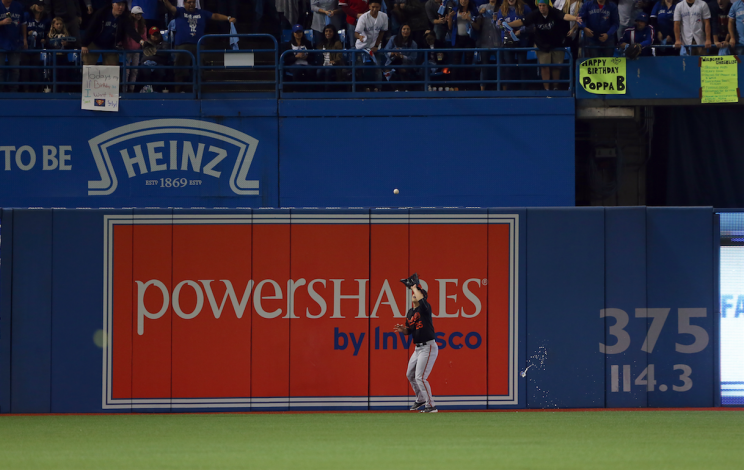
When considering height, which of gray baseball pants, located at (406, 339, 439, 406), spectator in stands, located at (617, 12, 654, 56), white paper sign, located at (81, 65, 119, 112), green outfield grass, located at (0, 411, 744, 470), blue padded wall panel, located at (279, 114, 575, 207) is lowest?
green outfield grass, located at (0, 411, 744, 470)

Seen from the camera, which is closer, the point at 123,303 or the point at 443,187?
the point at 123,303

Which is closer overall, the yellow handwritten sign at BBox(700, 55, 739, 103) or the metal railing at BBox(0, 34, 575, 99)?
the metal railing at BBox(0, 34, 575, 99)

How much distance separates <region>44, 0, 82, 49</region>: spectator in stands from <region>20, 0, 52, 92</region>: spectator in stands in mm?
204

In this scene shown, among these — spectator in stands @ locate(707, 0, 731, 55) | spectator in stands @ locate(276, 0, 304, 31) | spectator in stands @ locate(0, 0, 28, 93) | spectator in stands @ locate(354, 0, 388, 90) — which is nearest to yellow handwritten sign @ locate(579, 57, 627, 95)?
→ spectator in stands @ locate(707, 0, 731, 55)

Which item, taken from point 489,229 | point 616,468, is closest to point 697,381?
point 489,229

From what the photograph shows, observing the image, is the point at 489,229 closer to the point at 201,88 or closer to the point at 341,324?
the point at 341,324

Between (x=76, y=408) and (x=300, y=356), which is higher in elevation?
(x=300, y=356)

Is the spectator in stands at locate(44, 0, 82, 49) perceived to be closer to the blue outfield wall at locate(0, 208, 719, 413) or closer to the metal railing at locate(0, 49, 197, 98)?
the metal railing at locate(0, 49, 197, 98)

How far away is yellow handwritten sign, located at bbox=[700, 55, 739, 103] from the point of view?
17328 mm

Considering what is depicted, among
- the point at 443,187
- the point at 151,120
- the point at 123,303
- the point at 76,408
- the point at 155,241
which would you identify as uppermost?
the point at 151,120

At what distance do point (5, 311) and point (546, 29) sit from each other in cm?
1150

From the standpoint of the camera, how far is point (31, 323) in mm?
12477

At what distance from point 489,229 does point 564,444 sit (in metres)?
4.34

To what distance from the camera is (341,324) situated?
12.7 metres
